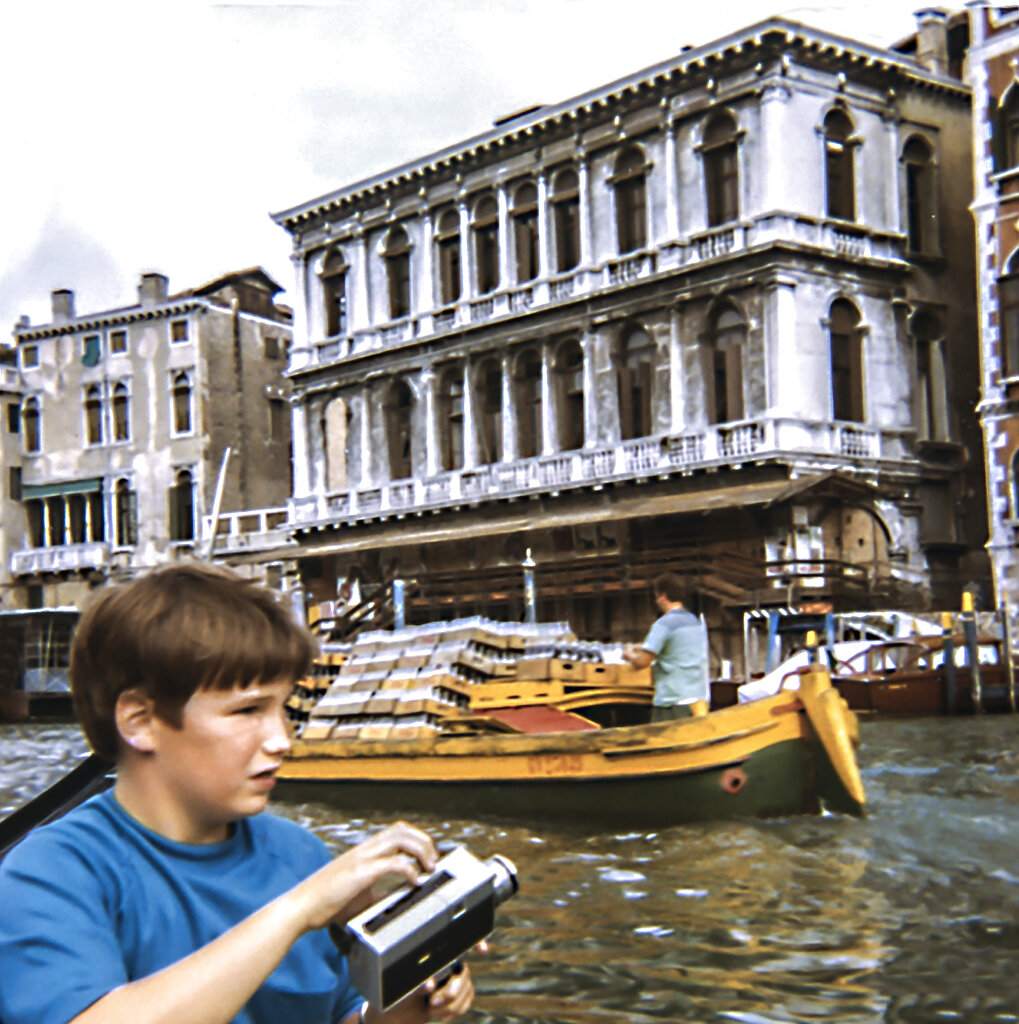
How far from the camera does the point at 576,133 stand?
23547mm

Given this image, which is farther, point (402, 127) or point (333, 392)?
point (333, 392)

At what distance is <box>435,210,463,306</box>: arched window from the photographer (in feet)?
84.5

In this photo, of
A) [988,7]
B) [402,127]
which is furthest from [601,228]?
[402,127]

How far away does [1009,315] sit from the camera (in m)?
20.7

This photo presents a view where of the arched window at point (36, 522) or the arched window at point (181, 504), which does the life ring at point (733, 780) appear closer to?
the arched window at point (181, 504)

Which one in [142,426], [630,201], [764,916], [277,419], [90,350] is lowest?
[764,916]

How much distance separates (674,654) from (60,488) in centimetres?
2758

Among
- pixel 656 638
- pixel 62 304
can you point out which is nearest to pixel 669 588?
pixel 656 638

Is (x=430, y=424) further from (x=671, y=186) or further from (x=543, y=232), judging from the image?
(x=671, y=186)

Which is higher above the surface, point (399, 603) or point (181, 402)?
point (181, 402)

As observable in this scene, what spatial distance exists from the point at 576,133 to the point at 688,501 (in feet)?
21.8

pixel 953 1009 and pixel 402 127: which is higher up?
pixel 402 127

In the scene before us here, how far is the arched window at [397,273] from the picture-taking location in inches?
1049

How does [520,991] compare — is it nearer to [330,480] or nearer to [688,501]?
[688,501]
